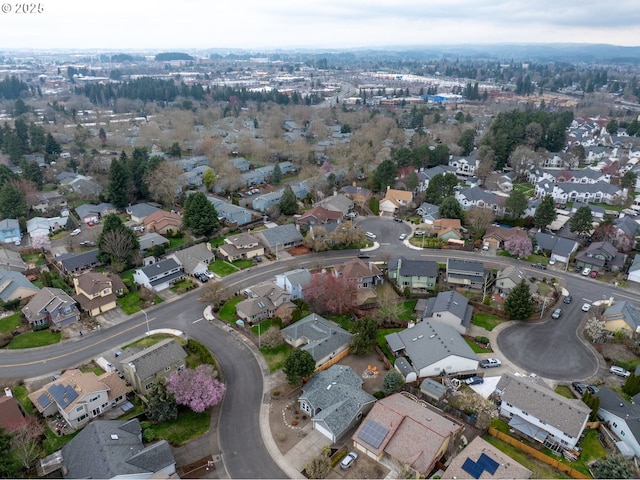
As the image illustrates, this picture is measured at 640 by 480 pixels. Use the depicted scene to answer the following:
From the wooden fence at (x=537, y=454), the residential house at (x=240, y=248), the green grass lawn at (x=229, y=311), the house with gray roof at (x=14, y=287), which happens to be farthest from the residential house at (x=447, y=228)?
the house with gray roof at (x=14, y=287)

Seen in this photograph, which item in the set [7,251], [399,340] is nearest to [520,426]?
[399,340]

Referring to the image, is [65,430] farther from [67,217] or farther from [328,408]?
[67,217]

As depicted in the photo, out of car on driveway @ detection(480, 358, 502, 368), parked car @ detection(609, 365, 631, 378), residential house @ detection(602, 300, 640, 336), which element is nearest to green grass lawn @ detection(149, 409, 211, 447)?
car on driveway @ detection(480, 358, 502, 368)

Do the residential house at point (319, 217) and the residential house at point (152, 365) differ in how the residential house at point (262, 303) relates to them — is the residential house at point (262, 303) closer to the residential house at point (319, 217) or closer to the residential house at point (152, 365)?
the residential house at point (152, 365)

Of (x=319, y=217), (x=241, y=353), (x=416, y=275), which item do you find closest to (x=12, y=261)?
(x=241, y=353)

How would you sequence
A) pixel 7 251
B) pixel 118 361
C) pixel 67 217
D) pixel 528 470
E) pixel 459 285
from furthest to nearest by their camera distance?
pixel 67 217, pixel 7 251, pixel 459 285, pixel 118 361, pixel 528 470

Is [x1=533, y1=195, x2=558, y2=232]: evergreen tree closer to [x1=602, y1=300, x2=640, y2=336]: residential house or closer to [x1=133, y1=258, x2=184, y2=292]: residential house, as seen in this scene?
[x1=602, y1=300, x2=640, y2=336]: residential house

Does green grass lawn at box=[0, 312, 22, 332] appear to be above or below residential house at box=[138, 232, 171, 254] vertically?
below
